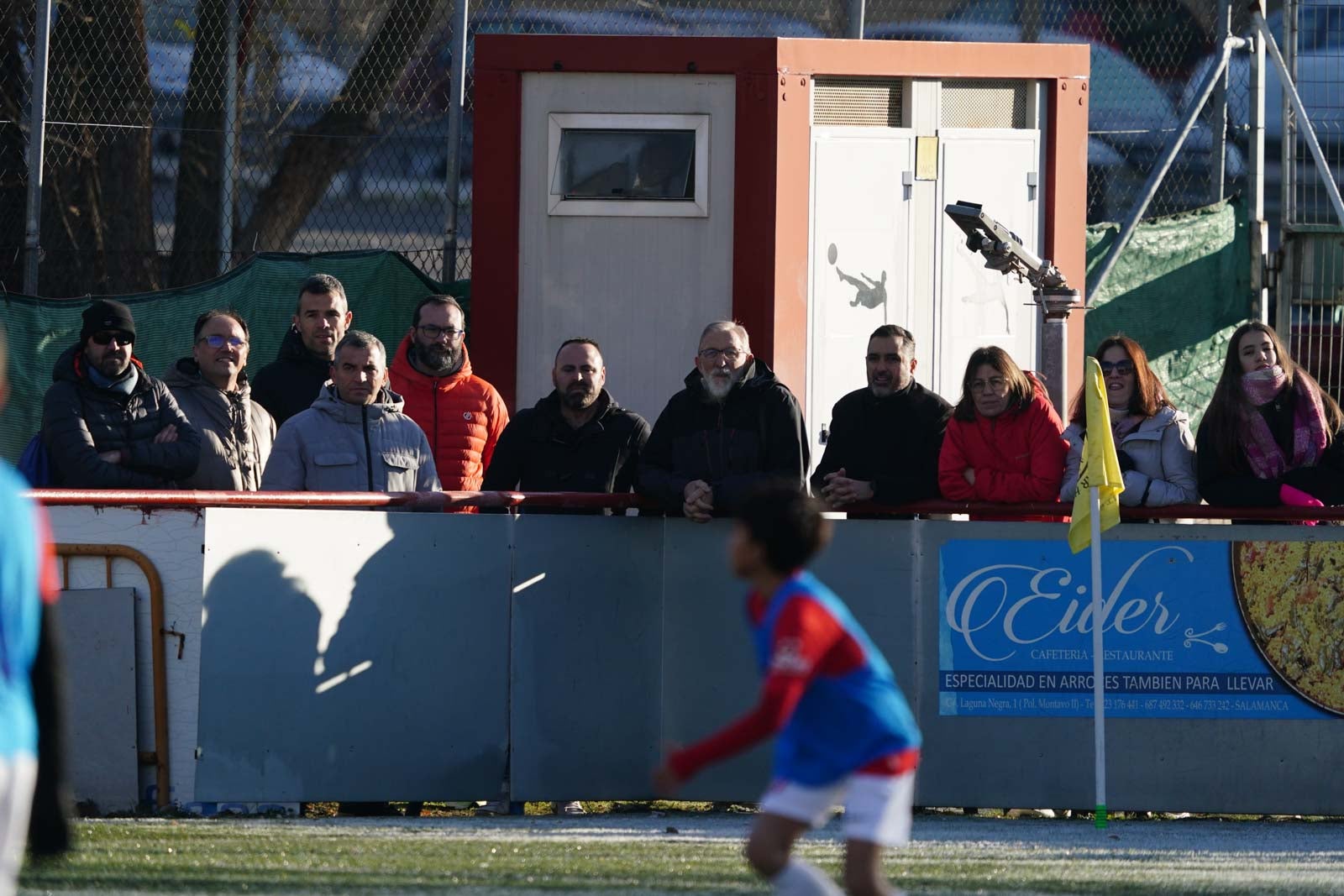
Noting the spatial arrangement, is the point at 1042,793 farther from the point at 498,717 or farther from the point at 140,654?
the point at 140,654

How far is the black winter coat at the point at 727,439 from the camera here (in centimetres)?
870

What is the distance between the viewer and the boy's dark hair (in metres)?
4.73

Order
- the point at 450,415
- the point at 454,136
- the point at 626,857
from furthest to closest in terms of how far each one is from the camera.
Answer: the point at 454,136 < the point at 450,415 < the point at 626,857

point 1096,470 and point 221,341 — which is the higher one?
point 221,341

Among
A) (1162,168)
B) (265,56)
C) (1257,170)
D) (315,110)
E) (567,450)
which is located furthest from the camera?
(315,110)

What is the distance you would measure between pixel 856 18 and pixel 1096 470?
5.33 metres

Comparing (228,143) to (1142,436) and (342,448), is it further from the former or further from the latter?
(1142,436)

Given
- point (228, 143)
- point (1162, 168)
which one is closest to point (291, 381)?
point (228, 143)

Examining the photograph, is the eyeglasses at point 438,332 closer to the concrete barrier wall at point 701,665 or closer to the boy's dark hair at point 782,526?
the concrete barrier wall at point 701,665

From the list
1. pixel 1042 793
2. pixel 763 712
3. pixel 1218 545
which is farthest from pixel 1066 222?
pixel 763 712

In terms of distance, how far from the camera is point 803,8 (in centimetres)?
1348

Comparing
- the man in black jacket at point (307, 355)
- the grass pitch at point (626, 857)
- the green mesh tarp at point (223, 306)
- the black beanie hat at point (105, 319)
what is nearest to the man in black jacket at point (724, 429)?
the grass pitch at point (626, 857)

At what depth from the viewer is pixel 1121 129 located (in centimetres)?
1370

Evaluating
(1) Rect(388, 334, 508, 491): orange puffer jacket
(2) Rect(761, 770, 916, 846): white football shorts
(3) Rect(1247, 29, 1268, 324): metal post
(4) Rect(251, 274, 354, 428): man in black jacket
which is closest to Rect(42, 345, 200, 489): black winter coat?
(4) Rect(251, 274, 354, 428): man in black jacket
